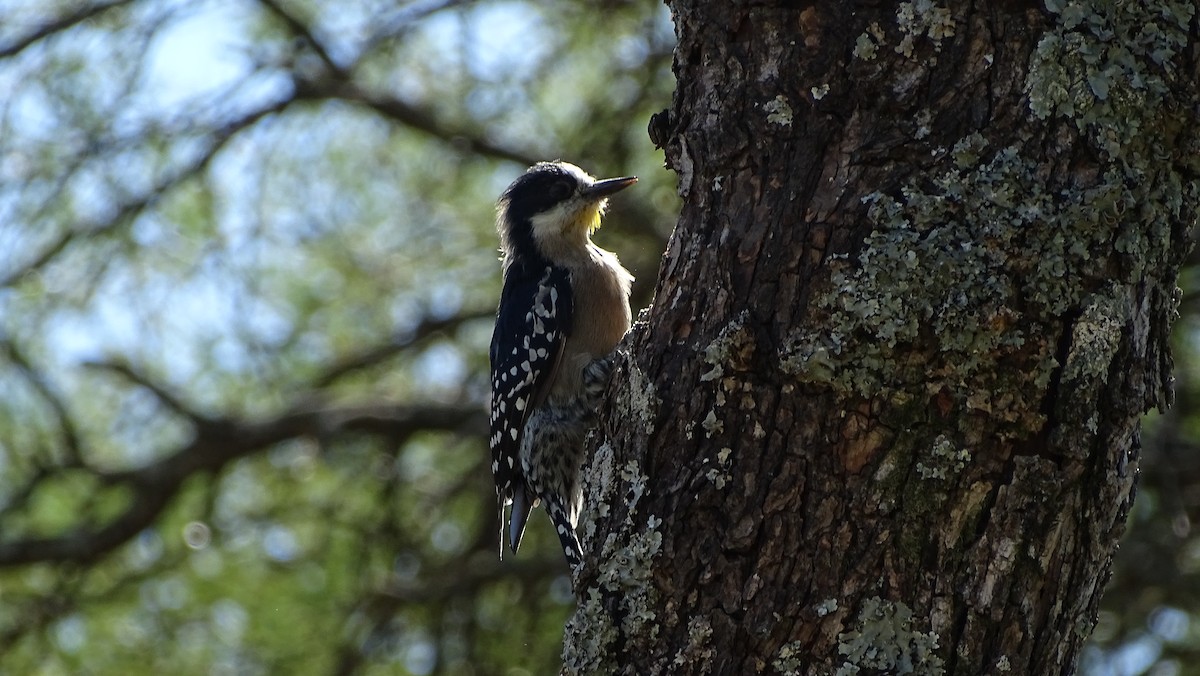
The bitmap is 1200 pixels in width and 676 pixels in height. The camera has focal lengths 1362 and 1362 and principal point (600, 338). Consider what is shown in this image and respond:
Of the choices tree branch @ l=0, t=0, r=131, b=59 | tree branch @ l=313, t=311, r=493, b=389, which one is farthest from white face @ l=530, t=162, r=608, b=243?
tree branch @ l=0, t=0, r=131, b=59

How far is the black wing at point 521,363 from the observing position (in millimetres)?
4742

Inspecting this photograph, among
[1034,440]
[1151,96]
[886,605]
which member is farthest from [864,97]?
[886,605]

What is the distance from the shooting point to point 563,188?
17.0 ft

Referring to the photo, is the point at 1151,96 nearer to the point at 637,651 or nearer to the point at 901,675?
the point at 901,675

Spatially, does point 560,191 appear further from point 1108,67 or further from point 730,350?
point 1108,67

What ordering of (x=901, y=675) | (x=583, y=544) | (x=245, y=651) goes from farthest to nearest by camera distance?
(x=245, y=651) → (x=583, y=544) → (x=901, y=675)

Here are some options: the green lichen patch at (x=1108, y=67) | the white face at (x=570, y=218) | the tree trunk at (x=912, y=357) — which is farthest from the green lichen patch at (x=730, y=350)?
the white face at (x=570, y=218)

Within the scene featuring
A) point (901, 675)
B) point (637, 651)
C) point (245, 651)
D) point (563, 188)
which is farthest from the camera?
point (245, 651)

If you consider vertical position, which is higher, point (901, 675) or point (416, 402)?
Result: point (416, 402)

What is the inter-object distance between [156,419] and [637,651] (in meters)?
5.19

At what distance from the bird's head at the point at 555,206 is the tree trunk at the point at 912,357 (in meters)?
2.62

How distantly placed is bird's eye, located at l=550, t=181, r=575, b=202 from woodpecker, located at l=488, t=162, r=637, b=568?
2 cm

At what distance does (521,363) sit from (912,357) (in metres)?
2.61

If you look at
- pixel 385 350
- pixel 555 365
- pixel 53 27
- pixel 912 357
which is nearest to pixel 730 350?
pixel 912 357
